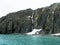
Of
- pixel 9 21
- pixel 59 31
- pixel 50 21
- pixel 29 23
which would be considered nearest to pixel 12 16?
pixel 9 21

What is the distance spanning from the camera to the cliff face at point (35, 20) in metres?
108

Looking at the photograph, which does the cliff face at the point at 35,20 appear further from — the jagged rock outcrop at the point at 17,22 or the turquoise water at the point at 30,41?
the turquoise water at the point at 30,41

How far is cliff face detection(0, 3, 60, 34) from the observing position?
10775 cm

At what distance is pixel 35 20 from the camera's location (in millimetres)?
121312

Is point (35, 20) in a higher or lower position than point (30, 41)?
higher

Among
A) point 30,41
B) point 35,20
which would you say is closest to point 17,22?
point 35,20

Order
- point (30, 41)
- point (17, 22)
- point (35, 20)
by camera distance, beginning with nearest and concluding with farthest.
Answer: point (30, 41)
point (35, 20)
point (17, 22)

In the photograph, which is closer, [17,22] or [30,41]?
[30,41]

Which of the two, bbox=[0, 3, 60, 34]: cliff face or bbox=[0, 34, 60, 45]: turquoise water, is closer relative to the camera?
bbox=[0, 34, 60, 45]: turquoise water

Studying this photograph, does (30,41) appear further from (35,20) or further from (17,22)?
(17,22)

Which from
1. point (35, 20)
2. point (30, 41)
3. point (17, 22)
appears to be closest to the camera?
point (30, 41)

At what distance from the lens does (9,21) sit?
13012cm

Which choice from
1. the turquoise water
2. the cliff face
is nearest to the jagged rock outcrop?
the cliff face

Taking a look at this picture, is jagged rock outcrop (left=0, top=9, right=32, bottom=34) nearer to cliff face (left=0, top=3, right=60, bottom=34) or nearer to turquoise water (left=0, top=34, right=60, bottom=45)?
cliff face (left=0, top=3, right=60, bottom=34)
